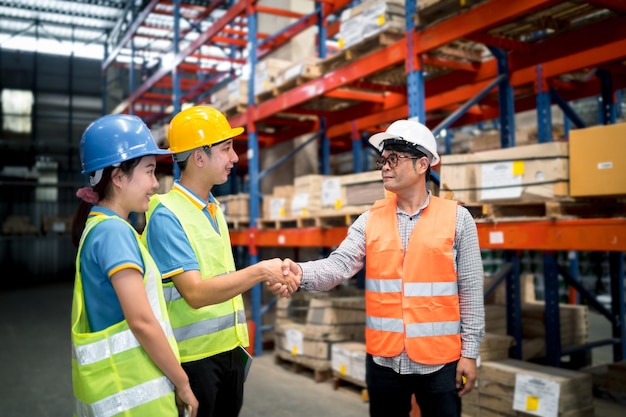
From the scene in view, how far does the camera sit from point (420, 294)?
2691 millimetres

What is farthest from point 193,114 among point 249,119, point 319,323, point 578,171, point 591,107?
point 591,107

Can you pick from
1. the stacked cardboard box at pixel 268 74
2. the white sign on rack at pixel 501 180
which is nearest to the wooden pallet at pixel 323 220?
the white sign on rack at pixel 501 180

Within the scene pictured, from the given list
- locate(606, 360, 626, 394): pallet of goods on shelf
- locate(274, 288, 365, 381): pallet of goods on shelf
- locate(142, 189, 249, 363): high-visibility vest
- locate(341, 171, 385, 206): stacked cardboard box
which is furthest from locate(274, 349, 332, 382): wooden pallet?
locate(142, 189, 249, 363): high-visibility vest

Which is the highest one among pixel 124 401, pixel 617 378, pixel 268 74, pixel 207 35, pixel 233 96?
pixel 207 35

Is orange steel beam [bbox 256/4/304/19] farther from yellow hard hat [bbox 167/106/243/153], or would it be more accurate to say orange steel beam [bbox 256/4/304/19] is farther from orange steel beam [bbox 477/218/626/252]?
yellow hard hat [bbox 167/106/243/153]

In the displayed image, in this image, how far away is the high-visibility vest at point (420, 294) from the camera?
264 cm

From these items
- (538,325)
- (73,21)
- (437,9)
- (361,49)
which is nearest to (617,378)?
(538,325)

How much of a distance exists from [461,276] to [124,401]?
1701 mm

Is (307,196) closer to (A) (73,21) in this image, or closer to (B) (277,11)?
(B) (277,11)

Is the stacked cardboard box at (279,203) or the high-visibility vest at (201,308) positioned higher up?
the stacked cardboard box at (279,203)

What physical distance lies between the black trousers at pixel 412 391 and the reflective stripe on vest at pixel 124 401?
3.95ft

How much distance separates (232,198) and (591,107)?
890 centimetres

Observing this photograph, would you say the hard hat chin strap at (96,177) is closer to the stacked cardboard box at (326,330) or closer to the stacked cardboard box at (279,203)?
the stacked cardboard box at (326,330)

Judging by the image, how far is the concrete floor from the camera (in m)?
5.34
